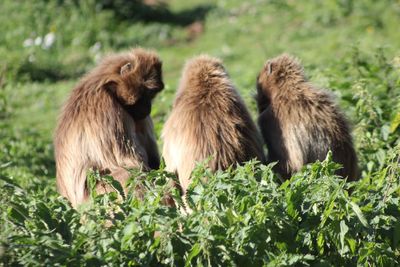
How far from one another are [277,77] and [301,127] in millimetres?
570

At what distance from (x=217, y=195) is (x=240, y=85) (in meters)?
5.69

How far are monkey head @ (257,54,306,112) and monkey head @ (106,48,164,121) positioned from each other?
90 cm

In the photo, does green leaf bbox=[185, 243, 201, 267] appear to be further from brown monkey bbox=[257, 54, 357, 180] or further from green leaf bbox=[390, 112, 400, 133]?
green leaf bbox=[390, 112, 400, 133]

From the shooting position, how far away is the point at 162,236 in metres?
4.05

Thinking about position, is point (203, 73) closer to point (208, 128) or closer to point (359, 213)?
point (208, 128)

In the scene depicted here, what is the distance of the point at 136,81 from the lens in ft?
21.4

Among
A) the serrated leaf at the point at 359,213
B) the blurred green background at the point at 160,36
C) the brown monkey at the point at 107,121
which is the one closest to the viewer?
the serrated leaf at the point at 359,213

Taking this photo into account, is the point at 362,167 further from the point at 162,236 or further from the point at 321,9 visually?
the point at 321,9

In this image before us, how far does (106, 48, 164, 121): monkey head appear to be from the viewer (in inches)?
255

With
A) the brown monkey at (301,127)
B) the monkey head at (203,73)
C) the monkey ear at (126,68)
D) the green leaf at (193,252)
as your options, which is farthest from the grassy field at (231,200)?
the monkey ear at (126,68)

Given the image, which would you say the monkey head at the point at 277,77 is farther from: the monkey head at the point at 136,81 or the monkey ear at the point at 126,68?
the monkey ear at the point at 126,68

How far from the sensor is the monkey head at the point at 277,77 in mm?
6605

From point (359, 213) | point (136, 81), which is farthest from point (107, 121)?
point (359, 213)

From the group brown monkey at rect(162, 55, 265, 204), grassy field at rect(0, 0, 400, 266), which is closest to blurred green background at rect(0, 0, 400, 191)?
grassy field at rect(0, 0, 400, 266)
